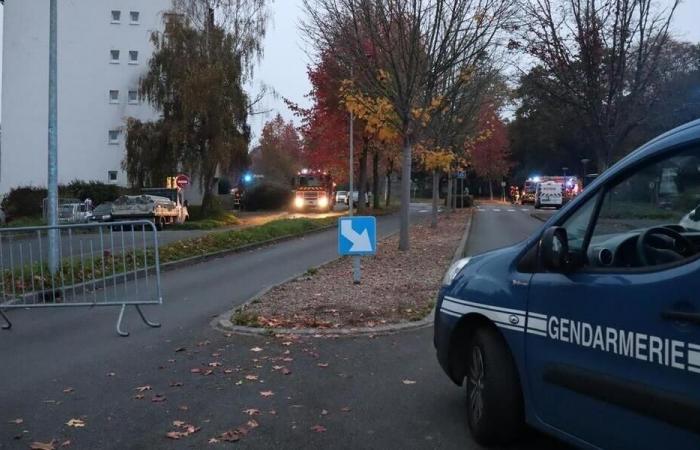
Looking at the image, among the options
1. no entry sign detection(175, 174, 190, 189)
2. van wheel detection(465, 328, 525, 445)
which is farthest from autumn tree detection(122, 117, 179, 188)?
van wheel detection(465, 328, 525, 445)

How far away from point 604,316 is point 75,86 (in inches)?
2031

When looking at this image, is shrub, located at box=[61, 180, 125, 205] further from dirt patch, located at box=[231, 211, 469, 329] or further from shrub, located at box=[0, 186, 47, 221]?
dirt patch, located at box=[231, 211, 469, 329]

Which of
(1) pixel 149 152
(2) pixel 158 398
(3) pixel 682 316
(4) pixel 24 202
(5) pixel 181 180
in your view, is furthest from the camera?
(1) pixel 149 152

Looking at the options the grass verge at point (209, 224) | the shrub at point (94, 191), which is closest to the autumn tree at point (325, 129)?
the grass verge at point (209, 224)

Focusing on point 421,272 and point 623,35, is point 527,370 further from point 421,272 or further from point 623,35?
point 623,35

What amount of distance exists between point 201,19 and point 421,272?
1253 inches

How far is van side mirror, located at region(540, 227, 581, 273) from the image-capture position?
12.3 ft

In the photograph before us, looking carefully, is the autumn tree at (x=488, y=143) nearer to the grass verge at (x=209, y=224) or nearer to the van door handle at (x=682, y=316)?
the grass verge at (x=209, y=224)

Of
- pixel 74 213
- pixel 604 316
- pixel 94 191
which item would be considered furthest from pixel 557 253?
pixel 94 191

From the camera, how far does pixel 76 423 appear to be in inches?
198

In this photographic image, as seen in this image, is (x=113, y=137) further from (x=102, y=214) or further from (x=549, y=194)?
(x=549, y=194)

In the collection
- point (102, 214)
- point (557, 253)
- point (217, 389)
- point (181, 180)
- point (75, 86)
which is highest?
point (75, 86)

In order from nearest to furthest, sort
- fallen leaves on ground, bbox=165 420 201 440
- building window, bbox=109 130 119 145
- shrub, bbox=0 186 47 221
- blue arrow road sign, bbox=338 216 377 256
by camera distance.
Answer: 1. fallen leaves on ground, bbox=165 420 201 440
2. blue arrow road sign, bbox=338 216 377 256
3. shrub, bbox=0 186 47 221
4. building window, bbox=109 130 119 145

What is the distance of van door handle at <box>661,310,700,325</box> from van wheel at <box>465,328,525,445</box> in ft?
4.58
